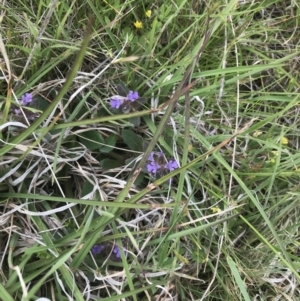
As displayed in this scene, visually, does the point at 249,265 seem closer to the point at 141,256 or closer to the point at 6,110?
the point at 141,256

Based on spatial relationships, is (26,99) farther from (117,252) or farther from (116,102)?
(117,252)

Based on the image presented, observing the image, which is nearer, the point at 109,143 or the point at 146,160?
the point at 146,160

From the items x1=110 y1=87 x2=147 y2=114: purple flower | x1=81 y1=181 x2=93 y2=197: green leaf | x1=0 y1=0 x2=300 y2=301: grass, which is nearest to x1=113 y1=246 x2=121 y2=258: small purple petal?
x1=0 y1=0 x2=300 y2=301: grass

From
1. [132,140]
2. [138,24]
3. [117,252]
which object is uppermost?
[138,24]

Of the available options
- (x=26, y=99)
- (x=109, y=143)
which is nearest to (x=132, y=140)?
(x=109, y=143)

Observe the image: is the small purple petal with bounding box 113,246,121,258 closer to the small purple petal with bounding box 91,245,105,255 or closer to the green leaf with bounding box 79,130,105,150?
the small purple petal with bounding box 91,245,105,255

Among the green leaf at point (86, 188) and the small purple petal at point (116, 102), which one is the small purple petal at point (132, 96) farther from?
the green leaf at point (86, 188)

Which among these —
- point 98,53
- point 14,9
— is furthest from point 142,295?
point 14,9
